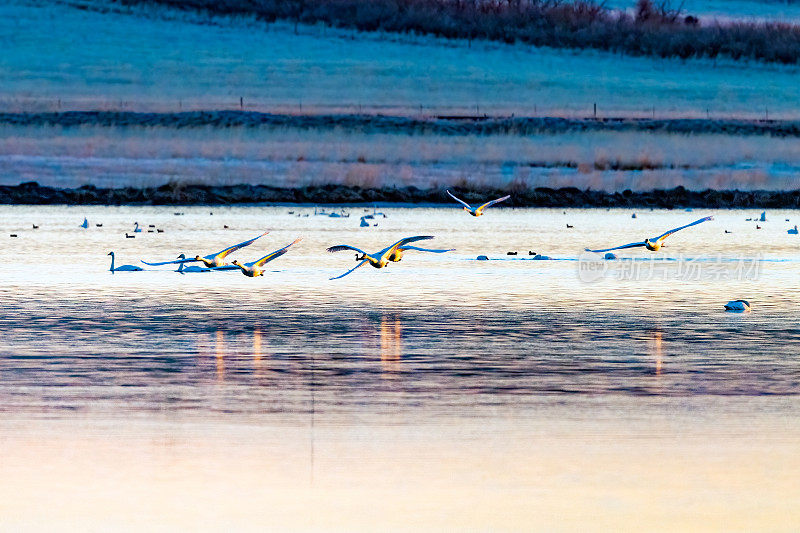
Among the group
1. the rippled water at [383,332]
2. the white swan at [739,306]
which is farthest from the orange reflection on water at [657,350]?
the white swan at [739,306]

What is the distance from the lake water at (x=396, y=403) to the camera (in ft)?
29.3

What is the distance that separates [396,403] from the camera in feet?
39.6

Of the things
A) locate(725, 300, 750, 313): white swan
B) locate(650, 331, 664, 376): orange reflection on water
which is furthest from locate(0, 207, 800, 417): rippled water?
locate(725, 300, 750, 313): white swan

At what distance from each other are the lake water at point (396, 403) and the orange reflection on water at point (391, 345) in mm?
41

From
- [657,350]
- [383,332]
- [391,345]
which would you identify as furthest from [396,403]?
[383,332]

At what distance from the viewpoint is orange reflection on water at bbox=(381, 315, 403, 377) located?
1440 centimetres

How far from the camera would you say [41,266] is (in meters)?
28.0

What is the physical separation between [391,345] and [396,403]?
4.00 meters

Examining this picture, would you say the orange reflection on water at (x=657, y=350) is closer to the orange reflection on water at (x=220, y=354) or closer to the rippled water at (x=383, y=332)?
the rippled water at (x=383, y=332)

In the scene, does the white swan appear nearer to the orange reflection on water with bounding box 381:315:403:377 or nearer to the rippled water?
the rippled water

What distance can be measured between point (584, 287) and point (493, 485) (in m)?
15.7

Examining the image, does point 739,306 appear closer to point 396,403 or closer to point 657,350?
point 657,350

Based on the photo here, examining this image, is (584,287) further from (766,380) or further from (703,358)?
(766,380)

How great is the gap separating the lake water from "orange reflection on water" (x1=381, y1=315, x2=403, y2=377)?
0.14 ft
